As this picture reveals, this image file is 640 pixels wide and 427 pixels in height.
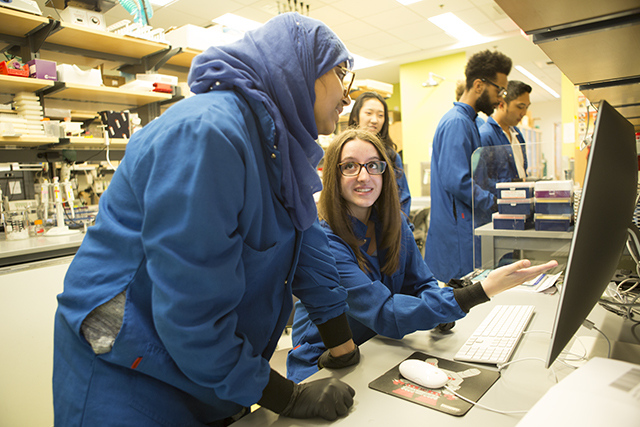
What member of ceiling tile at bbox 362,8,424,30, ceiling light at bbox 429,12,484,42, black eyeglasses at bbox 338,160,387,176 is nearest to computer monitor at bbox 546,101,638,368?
black eyeglasses at bbox 338,160,387,176

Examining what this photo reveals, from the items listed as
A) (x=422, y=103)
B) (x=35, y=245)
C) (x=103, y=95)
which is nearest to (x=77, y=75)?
(x=103, y=95)

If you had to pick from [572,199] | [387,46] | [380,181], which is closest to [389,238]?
[380,181]

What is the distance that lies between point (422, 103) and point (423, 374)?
7.33 m

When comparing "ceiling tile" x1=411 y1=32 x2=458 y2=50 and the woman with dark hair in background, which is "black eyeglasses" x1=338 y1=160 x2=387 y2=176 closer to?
the woman with dark hair in background

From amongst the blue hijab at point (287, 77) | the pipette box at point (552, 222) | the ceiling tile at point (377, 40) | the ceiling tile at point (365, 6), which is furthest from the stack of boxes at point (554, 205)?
the ceiling tile at point (377, 40)

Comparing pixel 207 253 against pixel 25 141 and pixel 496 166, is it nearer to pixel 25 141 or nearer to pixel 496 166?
pixel 496 166

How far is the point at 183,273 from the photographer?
603 millimetres

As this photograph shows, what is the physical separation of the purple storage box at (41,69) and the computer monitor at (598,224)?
338 cm

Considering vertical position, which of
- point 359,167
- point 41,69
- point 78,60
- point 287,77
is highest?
point 78,60

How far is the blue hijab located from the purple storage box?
279 centimetres

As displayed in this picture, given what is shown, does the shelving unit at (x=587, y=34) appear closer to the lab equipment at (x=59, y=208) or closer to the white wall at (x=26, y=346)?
the white wall at (x=26, y=346)

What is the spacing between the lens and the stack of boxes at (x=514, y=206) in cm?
191

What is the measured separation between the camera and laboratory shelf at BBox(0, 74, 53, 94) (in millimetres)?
2699

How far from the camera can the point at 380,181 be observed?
4.75 feet
